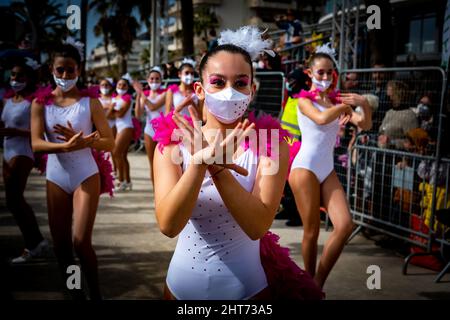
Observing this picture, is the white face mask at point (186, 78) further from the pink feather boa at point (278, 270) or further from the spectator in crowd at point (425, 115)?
the pink feather boa at point (278, 270)

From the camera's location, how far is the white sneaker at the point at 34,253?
455 cm

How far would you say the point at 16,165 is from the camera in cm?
467

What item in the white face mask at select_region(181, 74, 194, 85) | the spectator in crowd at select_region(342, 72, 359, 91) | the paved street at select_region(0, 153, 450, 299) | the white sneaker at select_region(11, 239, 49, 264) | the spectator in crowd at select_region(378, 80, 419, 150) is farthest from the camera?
the white face mask at select_region(181, 74, 194, 85)

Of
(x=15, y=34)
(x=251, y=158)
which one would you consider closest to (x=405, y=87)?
(x=251, y=158)

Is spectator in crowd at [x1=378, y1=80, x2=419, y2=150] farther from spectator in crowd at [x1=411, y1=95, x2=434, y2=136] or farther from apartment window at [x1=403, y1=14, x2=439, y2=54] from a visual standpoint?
apartment window at [x1=403, y1=14, x2=439, y2=54]

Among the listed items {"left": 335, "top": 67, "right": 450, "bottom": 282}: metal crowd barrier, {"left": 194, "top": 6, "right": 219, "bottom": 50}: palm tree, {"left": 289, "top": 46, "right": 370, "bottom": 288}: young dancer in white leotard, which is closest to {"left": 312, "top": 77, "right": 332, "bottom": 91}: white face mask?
{"left": 289, "top": 46, "right": 370, "bottom": 288}: young dancer in white leotard

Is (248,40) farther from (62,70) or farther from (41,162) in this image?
(41,162)

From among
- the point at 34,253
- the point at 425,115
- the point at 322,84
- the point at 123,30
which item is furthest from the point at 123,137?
the point at 123,30

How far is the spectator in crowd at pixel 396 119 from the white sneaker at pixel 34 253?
13.0ft

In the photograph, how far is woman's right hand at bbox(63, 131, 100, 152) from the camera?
3.36 metres

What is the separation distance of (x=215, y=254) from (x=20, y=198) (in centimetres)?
337

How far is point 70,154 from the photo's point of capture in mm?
3592

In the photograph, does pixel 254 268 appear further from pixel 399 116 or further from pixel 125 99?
pixel 125 99

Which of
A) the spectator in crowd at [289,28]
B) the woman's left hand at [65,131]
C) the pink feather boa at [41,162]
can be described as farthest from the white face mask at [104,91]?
the woman's left hand at [65,131]
